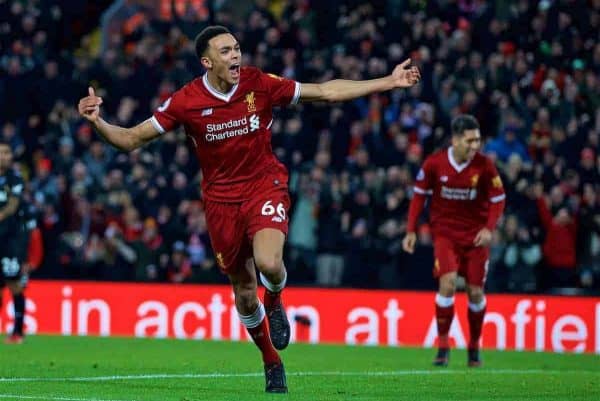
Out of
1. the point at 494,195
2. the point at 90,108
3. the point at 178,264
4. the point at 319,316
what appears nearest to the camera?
the point at 90,108

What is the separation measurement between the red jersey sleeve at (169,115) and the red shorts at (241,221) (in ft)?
2.17

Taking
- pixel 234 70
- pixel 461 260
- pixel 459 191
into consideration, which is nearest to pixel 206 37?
pixel 234 70

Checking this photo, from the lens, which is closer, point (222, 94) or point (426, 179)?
point (222, 94)

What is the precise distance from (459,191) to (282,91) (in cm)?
453

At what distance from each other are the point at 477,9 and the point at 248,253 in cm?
1336

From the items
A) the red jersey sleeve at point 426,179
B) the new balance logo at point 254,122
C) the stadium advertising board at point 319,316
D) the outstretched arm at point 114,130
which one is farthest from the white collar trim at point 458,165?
the outstretched arm at point 114,130

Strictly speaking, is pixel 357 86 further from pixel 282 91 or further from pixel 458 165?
pixel 458 165

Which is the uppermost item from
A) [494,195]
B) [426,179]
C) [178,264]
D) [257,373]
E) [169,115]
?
[169,115]

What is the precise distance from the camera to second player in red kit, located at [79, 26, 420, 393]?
1029 cm

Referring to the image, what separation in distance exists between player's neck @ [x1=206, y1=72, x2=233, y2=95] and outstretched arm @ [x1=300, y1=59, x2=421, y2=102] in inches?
21.8

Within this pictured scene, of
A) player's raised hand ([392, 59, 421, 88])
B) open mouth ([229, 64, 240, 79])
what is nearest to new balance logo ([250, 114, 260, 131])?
open mouth ([229, 64, 240, 79])

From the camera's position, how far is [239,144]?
1039 cm

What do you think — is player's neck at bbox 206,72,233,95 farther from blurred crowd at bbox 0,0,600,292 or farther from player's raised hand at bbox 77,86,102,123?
blurred crowd at bbox 0,0,600,292

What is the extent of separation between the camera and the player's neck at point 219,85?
10430mm
